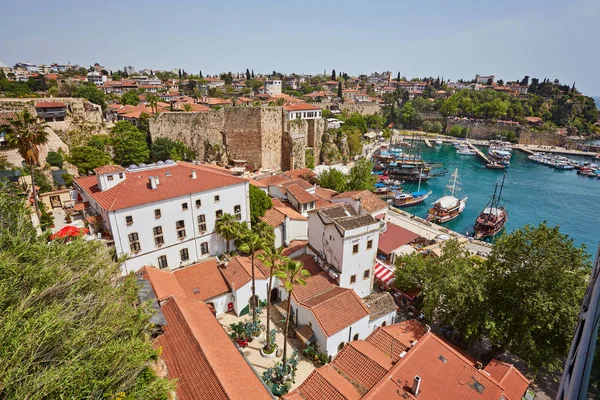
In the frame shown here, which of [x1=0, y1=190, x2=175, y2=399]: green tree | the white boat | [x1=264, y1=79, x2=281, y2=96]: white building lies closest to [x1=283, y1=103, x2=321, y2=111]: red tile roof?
[x1=0, y1=190, x2=175, y2=399]: green tree

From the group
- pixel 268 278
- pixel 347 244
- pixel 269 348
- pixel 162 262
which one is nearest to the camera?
pixel 269 348

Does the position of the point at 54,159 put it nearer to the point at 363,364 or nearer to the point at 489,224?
the point at 363,364

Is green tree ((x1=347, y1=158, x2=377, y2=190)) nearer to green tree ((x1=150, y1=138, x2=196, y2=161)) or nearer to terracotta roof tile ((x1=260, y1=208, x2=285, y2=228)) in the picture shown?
terracotta roof tile ((x1=260, y1=208, x2=285, y2=228))

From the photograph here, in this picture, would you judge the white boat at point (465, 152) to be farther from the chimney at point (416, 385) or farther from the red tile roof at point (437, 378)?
the chimney at point (416, 385)

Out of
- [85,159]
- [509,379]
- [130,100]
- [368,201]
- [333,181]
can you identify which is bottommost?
[509,379]

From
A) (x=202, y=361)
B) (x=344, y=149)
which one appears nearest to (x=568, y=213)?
(x=344, y=149)

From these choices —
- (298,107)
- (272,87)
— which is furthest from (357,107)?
(298,107)
